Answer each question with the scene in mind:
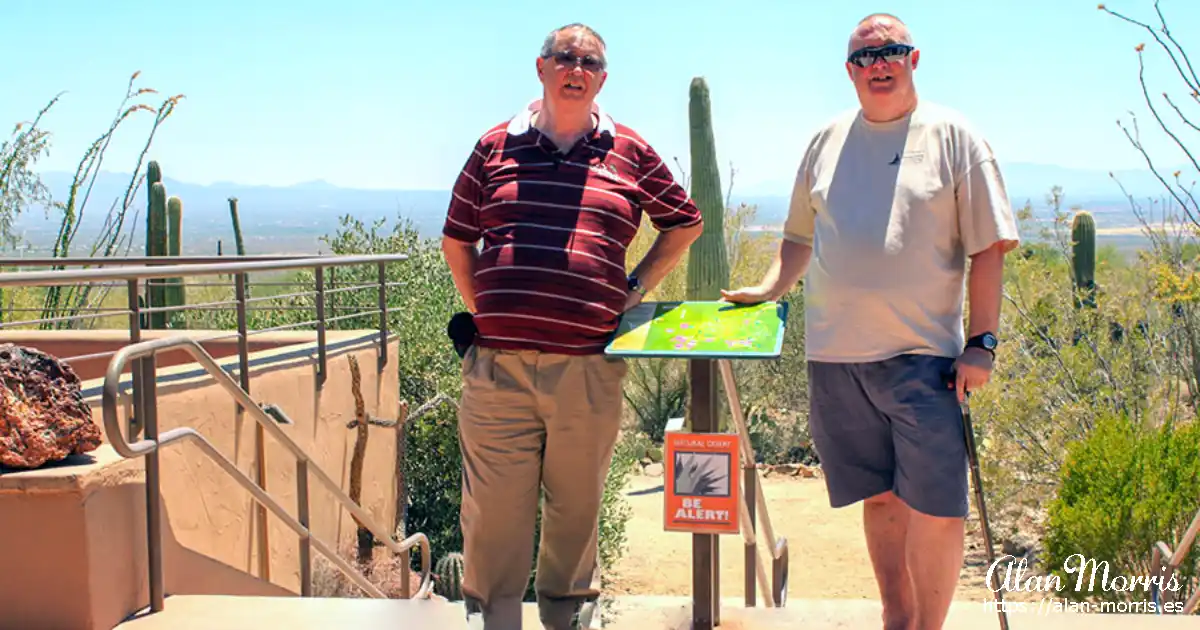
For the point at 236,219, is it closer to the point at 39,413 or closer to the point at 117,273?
the point at 117,273

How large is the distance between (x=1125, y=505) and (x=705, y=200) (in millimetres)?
5535

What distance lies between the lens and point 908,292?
292cm

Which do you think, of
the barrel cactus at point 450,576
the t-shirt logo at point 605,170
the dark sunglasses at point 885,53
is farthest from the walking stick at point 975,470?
the barrel cactus at point 450,576

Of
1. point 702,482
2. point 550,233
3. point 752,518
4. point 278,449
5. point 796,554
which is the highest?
point 550,233

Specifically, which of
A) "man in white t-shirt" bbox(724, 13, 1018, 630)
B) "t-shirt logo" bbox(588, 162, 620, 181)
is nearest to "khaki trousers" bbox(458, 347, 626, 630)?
"t-shirt logo" bbox(588, 162, 620, 181)

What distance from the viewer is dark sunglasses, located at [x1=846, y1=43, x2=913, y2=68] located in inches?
115

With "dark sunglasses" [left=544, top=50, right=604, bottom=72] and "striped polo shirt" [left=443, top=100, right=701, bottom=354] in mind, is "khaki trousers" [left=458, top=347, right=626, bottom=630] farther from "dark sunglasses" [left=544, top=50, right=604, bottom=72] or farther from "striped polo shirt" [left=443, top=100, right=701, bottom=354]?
"dark sunglasses" [left=544, top=50, right=604, bottom=72]

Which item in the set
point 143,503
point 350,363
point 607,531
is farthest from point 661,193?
point 607,531

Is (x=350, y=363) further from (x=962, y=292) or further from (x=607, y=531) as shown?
(x=962, y=292)

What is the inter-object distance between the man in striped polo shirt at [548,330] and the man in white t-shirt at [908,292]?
0.60 m

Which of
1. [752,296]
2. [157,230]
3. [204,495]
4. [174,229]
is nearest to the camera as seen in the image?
[752,296]

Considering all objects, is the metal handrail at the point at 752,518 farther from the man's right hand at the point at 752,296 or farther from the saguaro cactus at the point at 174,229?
the saguaro cactus at the point at 174,229

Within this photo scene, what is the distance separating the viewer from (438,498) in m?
10.7

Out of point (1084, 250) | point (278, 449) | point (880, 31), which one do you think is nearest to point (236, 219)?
point (278, 449)
